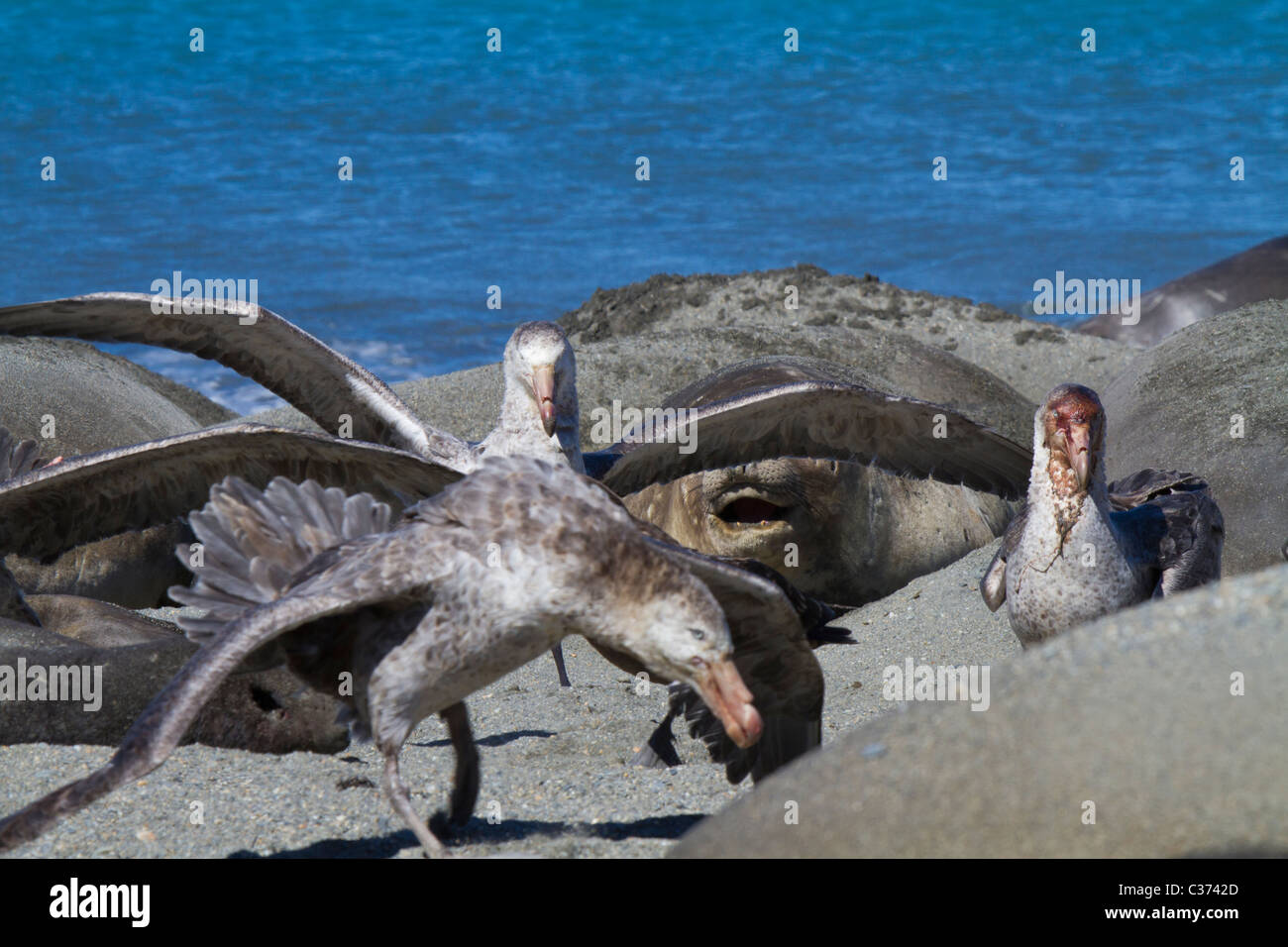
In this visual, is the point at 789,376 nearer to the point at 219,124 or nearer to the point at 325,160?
the point at 325,160

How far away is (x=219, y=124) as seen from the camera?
988 inches

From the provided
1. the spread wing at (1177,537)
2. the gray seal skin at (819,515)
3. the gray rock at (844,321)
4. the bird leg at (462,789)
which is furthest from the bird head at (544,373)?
the gray rock at (844,321)

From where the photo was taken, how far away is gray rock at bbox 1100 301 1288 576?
696 centimetres

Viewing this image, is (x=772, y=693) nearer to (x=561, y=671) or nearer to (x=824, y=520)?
(x=561, y=671)

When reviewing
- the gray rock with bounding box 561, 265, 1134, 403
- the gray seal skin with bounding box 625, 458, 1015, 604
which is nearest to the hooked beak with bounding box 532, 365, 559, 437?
the gray seal skin with bounding box 625, 458, 1015, 604

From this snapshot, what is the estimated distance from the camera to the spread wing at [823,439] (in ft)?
21.8

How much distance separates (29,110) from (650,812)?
2411cm

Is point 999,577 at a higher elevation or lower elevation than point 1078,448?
lower

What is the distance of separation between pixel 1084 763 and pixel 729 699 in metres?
1.16

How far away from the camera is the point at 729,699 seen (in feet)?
12.1

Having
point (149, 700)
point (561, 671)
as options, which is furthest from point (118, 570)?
point (149, 700)

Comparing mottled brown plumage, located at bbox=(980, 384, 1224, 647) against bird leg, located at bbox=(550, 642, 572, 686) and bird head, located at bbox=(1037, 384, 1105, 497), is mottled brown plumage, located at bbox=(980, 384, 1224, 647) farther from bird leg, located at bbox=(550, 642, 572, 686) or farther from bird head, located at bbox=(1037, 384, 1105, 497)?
bird leg, located at bbox=(550, 642, 572, 686)

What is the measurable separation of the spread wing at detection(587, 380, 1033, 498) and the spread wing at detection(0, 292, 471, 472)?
870 millimetres

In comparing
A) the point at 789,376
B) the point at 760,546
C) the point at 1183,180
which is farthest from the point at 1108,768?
the point at 1183,180
